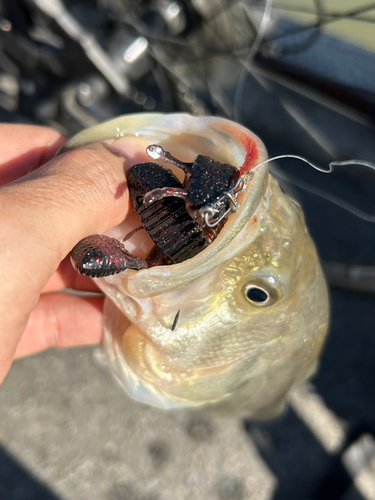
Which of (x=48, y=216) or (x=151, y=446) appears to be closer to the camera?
(x=48, y=216)

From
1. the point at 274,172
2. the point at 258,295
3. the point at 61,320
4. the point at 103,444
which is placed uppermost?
the point at 258,295

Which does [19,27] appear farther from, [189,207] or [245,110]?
[189,207]

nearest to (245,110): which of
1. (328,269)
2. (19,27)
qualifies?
(328,269)

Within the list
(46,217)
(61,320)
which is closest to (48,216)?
(46,217)

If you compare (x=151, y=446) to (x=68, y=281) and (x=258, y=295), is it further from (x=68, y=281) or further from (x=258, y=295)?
(x=258, y=295)

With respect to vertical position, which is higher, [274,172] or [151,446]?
[274,172]

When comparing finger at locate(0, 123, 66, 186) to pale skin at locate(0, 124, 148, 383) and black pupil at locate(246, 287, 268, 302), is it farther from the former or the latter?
black pupil at locate(246, 287, 268, 302)
